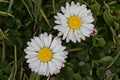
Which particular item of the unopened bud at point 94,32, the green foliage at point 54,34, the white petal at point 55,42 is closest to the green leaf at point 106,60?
the green foliage at point 54,34

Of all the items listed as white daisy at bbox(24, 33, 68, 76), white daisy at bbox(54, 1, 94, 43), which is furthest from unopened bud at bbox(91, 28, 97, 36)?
white daisy at bbox(24, 33, 68, 76)

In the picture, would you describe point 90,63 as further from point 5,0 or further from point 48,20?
point 5,0

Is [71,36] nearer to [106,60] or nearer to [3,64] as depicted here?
[106,60]

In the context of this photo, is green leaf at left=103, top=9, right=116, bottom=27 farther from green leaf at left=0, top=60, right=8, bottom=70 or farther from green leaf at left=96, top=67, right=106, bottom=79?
green leaf at left=0, top=60, right=8, bottom=70

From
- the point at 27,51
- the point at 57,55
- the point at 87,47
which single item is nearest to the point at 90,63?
the point at 87,47

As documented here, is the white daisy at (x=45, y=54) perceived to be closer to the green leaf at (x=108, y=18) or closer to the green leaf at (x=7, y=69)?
the green leaf at (x=7, y=69)

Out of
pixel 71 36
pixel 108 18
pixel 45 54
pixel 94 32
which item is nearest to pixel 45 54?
pixel 45 54
